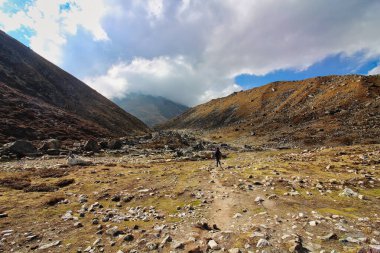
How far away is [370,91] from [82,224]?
105125mm

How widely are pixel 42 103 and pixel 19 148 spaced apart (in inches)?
2129

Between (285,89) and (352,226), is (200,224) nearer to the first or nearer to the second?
(352,226)

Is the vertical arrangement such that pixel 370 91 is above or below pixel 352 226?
above

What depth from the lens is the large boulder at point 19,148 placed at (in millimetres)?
46316

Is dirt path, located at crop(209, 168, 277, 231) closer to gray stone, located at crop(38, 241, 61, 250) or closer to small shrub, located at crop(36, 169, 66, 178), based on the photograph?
gray stone, located at crop(38, 241, 61, 250)

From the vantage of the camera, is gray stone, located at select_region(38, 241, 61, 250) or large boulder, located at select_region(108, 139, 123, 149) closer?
gray stone, located at select_region(38, 241, 61, 250)

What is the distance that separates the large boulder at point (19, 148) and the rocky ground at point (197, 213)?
20.9 meters

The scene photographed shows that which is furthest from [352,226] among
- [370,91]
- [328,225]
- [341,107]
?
[370,91]

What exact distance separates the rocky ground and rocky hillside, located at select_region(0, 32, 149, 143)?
44.7 m

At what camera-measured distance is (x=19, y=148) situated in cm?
4753

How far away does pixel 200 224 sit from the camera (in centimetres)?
1505

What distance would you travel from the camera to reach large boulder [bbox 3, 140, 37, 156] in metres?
46.3

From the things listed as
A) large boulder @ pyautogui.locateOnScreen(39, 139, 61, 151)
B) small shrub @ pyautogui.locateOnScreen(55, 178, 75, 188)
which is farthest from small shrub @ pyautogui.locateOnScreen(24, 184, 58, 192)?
large boulder @ pyautogui.locateOnScreen(39, 139, 61, 151)

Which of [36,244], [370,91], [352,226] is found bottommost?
[36,244]
